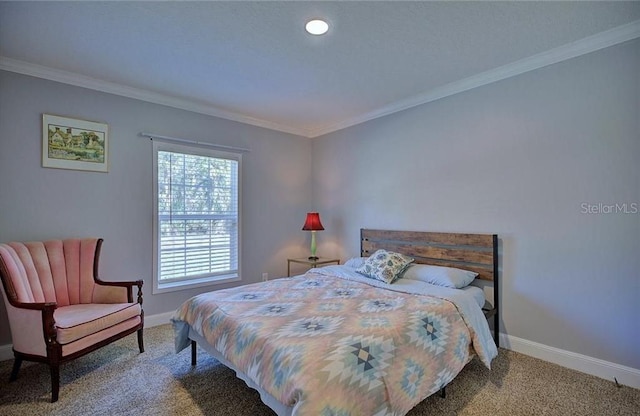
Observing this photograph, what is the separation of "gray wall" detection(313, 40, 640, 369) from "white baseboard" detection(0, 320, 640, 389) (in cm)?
4

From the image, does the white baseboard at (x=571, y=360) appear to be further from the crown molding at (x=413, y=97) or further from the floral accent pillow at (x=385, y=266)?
the crown molding at (x=413, y=97)

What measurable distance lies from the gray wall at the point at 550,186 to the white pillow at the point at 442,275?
1.27ft

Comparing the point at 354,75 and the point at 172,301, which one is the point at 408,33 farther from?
the point at 172,301

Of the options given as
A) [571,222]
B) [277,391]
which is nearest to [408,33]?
[571,222]

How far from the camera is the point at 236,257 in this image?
13.3 ft

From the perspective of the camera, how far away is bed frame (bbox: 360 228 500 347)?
9.27ft

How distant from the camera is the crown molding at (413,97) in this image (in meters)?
2.30

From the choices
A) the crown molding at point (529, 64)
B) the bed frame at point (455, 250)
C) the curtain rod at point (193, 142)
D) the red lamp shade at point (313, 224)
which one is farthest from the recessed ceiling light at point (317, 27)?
the red lamp shade at point (313, 224)

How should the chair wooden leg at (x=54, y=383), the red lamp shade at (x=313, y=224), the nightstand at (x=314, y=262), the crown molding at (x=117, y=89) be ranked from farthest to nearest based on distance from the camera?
the red lamp shade at (x=313, y=224)
the nightstand at (x=314, y=262)
the crown molding at (x=117, y=89)
the chair wooden leg at (x=54, y=383)

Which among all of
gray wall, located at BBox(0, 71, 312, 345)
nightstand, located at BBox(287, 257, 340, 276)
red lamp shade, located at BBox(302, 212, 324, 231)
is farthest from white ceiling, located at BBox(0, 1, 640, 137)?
nightstand, located at BBox(287, 257, 340, 276)

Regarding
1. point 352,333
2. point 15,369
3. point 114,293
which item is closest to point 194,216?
point 114,293

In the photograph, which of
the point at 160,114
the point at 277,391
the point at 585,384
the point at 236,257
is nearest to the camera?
the point at 277,391

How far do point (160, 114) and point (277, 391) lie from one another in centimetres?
318

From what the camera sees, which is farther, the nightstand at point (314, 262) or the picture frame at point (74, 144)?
the nightstand at point (314, 262)
